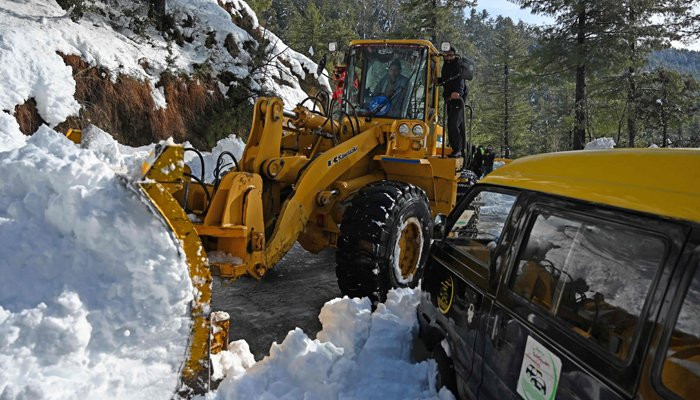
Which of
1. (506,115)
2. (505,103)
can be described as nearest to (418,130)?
(506,115)

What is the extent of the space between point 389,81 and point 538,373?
4.95 metres

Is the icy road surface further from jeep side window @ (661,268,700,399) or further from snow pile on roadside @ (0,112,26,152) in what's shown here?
snow pile on roadside @ (0,112,26,152)

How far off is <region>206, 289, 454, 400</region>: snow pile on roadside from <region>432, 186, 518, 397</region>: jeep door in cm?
30

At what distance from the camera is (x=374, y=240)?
4.67 m

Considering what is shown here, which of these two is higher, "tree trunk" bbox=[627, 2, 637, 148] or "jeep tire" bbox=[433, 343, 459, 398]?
"tree trunk" bbox=[627, 2, 637, 148]

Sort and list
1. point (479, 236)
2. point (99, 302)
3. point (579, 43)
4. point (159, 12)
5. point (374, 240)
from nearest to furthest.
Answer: point (99, 302) < point (479, 236) < point (374, 240) < point (159, 12) < point (579, 43)

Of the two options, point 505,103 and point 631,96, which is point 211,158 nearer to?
point 631,96

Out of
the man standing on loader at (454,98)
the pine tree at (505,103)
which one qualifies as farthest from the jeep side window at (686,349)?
the pine tree at (505,103)

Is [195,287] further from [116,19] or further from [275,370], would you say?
[116,19]

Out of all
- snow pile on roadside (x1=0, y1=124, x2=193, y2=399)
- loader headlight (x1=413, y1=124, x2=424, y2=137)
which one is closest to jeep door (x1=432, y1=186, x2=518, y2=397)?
snow pile on roadside (x1=0, y1=124, x2=193, y2=399)

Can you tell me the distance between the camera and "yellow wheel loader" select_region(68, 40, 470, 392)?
117 inches

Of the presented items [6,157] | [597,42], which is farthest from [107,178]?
[597,42]

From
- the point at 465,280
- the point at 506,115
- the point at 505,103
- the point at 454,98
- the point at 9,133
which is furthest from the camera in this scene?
the point at 505,103

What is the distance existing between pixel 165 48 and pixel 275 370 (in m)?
12.1
